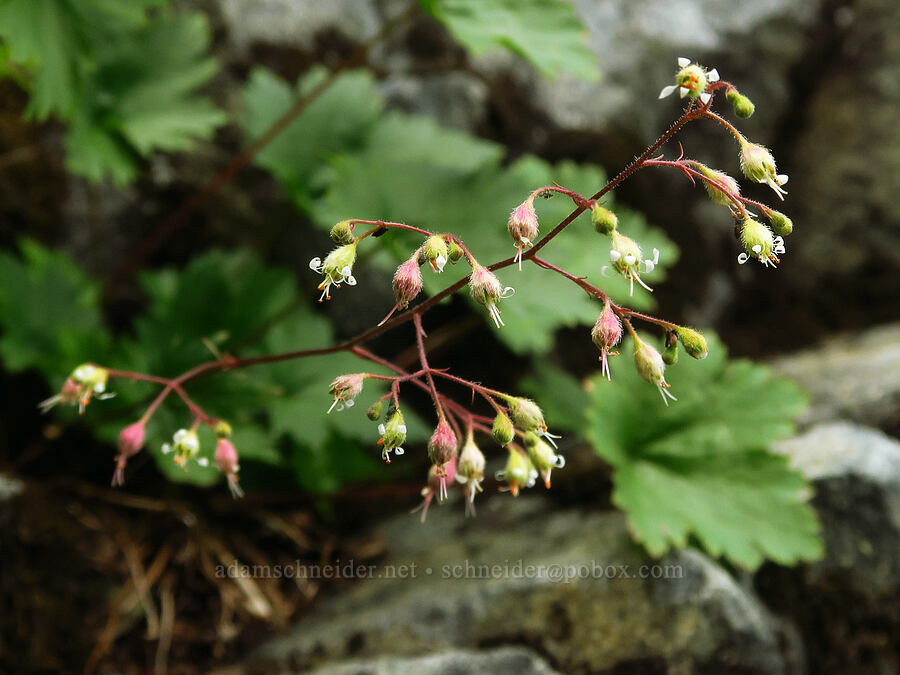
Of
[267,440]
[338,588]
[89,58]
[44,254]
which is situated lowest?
[338,588]

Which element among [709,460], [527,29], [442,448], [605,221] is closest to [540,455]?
[442,448]

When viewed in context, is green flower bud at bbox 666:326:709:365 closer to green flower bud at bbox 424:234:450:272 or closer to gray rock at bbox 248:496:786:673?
green flower bud at bbox 424:234:450:272

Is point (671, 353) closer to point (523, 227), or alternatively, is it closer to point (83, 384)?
point (523, 227)

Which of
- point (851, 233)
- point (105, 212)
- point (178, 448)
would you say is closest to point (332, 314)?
point (105, 212)

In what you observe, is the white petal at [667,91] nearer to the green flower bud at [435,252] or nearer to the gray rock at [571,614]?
the green flower bud at [435,252]

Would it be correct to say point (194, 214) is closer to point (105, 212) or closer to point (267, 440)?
point (105, 212)

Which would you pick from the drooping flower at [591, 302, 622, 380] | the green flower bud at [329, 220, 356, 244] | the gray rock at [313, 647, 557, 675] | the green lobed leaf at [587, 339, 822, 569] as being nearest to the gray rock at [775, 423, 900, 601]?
the green lobed leaf at [587, 339, 822, 569]

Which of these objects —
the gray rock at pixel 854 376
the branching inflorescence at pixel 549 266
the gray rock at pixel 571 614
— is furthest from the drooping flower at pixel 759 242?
the gray rock at pixel 854 376
